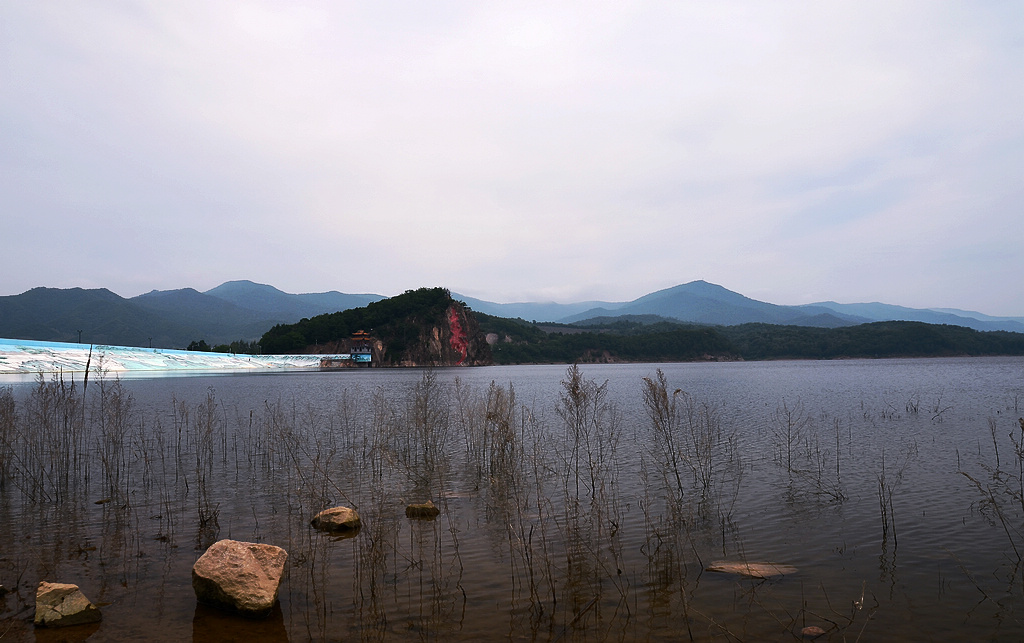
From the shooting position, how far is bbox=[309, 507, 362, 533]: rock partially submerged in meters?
11.7

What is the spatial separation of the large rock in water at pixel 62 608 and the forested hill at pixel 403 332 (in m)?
152

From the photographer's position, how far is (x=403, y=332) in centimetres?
16425

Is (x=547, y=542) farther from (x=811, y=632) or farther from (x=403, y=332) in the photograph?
(x=403, y=332)

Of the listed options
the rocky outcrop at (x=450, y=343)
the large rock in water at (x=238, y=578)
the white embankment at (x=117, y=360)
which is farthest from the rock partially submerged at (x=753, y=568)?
the rocky outcrop at (x=450, y=343)

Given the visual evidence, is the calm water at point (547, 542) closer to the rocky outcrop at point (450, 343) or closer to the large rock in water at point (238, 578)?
the large rock in water at point (238, 578)

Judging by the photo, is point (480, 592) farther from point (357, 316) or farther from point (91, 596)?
point (357, 316)

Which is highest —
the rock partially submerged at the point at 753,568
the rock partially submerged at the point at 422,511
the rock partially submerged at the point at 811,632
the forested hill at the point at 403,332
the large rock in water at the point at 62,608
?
the forested hill at the point at 403,332

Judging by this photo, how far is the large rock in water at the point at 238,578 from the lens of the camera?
304 inches

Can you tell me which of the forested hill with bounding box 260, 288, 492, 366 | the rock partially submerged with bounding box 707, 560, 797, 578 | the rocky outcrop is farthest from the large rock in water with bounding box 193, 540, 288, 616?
the forested hill with bounding box 260, 288, 492, 366

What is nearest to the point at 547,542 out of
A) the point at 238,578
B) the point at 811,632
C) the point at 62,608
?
the point at 811,632

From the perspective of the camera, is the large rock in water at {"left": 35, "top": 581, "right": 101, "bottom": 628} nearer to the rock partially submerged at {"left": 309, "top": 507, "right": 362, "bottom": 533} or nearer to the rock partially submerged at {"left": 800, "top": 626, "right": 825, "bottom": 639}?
the rock partially submerged at {"left": 309, "top": 507, "right": 362, "bottom": 533}

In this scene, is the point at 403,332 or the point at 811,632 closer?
the point at 811,632

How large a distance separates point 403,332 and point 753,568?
159377mm

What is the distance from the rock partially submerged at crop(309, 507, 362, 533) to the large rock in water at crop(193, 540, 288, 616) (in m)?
3.34
